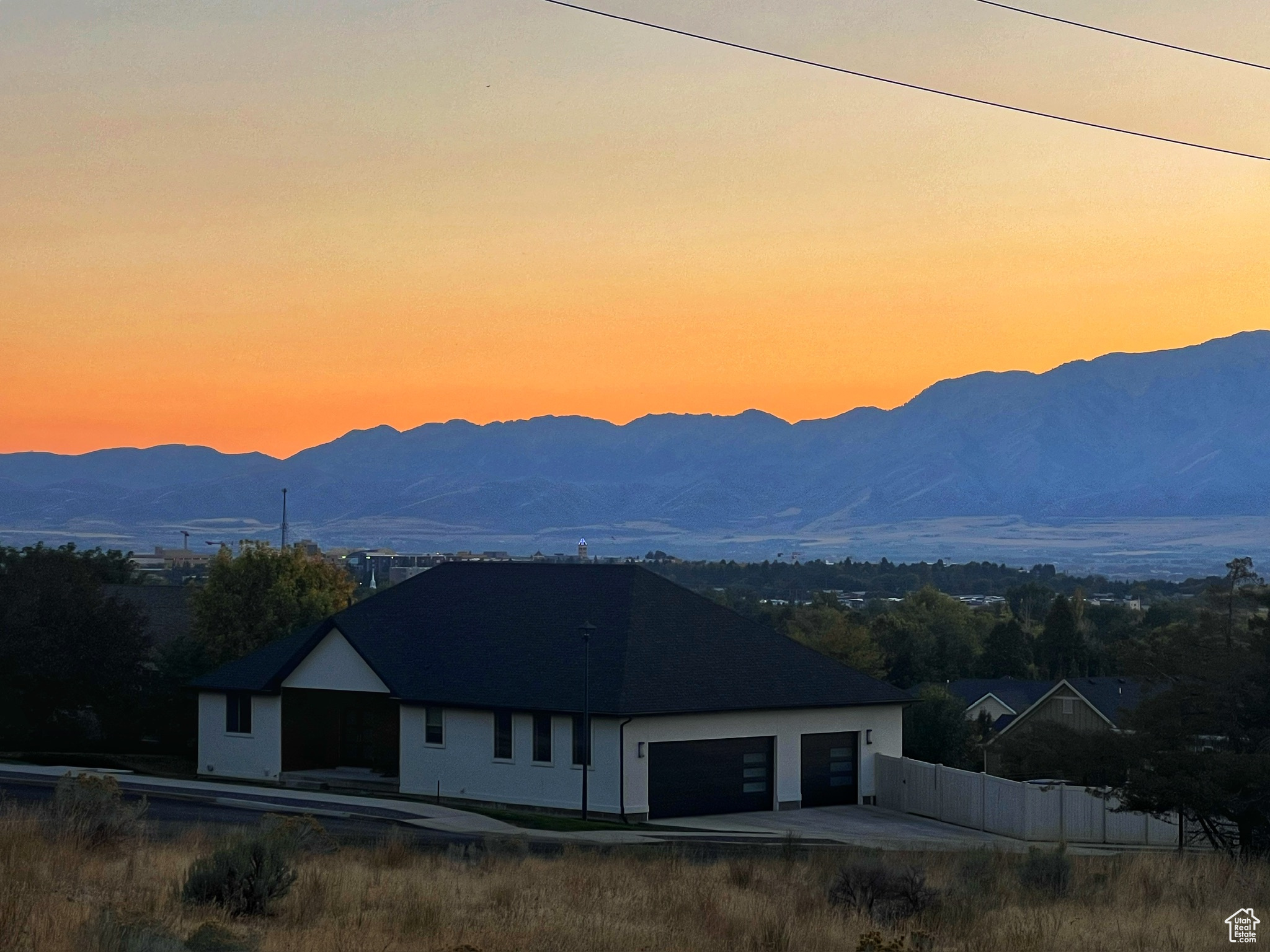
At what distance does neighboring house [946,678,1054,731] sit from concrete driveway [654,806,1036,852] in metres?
36.5

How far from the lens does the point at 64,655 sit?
55.3 m

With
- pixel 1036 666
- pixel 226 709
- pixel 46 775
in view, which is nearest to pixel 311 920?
pixel 46 775

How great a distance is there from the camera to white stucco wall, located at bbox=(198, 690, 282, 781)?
50.4 metres

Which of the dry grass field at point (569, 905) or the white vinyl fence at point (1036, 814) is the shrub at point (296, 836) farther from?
the white vinyl fence at point (1036, 814)

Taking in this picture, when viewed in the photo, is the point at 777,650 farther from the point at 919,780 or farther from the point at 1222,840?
the point at 1222,840

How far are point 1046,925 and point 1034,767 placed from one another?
45.5ft

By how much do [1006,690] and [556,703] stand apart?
160 ft

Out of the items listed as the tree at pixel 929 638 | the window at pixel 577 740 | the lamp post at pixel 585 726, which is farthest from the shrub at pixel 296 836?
the tree at pixel 929 638

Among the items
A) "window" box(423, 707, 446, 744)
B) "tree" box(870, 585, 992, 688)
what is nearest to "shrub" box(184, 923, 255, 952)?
"window" box(423, 707, 446, 744)

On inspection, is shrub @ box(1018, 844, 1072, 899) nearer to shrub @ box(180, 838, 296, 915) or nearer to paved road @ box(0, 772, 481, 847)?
shrub @ box(180, 838, 296, 915)

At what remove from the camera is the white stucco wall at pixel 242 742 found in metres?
50.4

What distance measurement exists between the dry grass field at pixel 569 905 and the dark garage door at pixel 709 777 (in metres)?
20.4

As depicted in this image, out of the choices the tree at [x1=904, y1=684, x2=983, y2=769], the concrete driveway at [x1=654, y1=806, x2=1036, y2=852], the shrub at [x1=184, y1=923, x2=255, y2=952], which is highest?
the shrub at [x1=184, y1=923, x2=255, y2=952]

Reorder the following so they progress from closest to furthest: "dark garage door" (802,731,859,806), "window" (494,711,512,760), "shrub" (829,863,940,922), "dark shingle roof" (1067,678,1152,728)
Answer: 1. "shrub" (829,863,940,922)
2. "window" (494,711,512,760)
3. "dark garage door" (802,731,859,806)
4. "dark shingle roof" (1067,678,1152,728)
